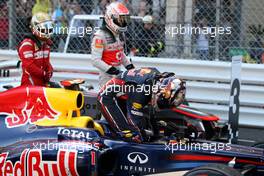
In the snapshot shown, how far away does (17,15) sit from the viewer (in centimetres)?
1017

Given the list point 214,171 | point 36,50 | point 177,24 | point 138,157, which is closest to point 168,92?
point 138,157

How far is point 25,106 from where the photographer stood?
6355 mm

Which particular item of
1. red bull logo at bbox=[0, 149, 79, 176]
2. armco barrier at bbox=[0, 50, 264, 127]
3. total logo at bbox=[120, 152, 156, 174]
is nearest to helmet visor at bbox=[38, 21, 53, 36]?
armco barrier at bbox=[0, 50, 264, 127]

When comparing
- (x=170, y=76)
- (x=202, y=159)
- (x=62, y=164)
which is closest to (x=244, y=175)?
(x=202, y=159)

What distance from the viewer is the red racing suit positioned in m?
7.91

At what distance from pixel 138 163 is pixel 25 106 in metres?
1.32

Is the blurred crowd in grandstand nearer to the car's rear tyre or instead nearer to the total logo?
the total logo

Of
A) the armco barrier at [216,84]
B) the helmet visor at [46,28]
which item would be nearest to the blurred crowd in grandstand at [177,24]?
the armco barrier at [216,84]

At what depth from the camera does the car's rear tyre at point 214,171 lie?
5180 millimetres

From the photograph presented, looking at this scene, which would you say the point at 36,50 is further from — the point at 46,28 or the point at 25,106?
the point at 25,106

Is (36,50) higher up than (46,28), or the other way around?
(46,28)

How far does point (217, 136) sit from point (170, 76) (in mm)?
1767

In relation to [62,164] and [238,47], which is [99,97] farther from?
[238,47]

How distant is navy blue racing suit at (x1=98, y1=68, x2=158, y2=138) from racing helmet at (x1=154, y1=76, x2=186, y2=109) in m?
0.10
